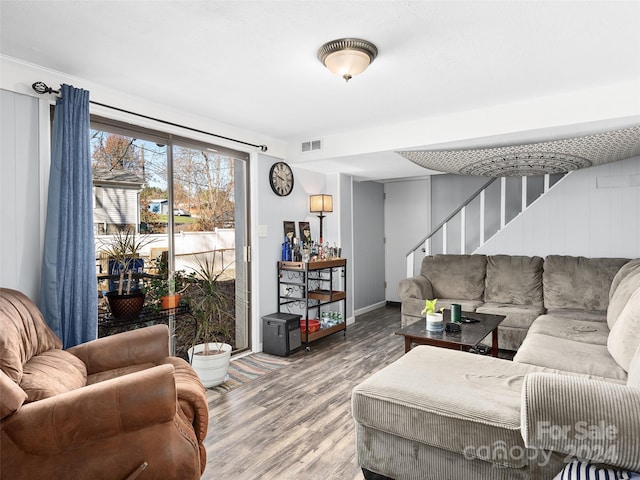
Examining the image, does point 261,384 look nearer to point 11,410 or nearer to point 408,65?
point 11,410

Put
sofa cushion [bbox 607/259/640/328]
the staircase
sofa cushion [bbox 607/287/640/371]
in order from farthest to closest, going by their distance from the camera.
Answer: the staircase → sofa cushion [bbox 607/259/640/328] → sofa cushion [bbox 607/287/640/371]

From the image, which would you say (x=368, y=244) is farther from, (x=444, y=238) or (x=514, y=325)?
(x=514, y=325)

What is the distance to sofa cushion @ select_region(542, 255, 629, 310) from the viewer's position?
13.0 feet

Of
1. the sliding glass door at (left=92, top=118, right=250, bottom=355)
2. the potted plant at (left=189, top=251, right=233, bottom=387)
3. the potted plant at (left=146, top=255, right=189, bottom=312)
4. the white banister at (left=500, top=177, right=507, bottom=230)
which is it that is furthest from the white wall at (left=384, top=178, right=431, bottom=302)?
the potted plant at (left=146, top=255, right=189, bottom=312)

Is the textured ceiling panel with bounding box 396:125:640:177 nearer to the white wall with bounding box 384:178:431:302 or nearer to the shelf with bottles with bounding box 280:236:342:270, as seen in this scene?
the shelf with bottles with bounding box 280:236:342:270

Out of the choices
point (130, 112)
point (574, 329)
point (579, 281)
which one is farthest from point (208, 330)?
point (579, 281)

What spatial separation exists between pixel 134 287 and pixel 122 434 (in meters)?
1.67

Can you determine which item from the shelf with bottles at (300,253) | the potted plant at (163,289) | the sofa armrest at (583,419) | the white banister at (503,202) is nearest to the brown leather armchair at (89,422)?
the potted plant at (163,289)

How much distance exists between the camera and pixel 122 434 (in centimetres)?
162

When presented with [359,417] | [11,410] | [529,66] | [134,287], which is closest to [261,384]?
[134,287]

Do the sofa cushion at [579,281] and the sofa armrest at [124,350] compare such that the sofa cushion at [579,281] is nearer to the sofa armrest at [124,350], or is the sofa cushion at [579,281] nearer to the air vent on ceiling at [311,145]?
the air vent on ceiling at [311,145]

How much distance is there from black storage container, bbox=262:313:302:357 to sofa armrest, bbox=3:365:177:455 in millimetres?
2354

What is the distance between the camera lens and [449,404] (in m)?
1.77

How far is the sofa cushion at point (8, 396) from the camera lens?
143 centimetres
